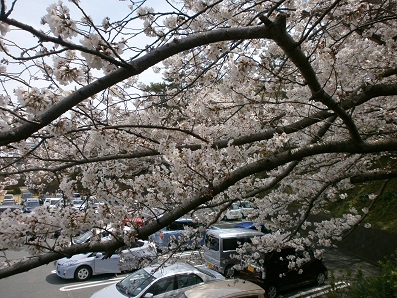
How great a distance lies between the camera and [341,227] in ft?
19.5

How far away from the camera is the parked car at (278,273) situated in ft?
25.3

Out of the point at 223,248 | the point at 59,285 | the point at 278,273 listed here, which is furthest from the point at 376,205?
the point at 59,285

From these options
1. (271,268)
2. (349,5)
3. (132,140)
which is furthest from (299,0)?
(271,268)

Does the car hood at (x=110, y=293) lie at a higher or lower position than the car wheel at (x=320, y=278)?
higher

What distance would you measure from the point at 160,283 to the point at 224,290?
1653 mm

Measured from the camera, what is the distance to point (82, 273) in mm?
9445

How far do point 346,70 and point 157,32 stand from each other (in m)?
2.22

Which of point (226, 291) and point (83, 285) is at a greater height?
point (226, 291)

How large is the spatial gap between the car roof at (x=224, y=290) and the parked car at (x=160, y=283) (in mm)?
1018

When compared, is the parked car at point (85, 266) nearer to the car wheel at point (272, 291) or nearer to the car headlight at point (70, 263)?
the car headlight at point (70, 263)

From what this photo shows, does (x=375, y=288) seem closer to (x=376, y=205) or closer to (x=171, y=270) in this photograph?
(x=171, y=270)

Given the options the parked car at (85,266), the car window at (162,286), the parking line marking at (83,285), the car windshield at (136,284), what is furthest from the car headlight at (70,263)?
the car window at (162,286)

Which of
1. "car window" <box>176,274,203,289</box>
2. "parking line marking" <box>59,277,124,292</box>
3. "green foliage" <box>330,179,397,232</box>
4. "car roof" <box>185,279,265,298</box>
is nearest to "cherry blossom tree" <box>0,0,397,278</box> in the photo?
"car roof" <box>185,279,265,298</box>

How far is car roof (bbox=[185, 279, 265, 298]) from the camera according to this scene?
5.29 meters
